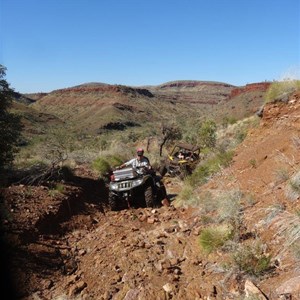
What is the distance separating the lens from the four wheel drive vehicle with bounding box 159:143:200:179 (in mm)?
16016

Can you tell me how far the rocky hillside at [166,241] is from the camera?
5.75m

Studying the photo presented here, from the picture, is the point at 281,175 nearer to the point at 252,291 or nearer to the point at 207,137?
the point at 252,291

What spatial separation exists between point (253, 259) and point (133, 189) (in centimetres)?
615

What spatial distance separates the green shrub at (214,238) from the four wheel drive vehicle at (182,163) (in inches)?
332

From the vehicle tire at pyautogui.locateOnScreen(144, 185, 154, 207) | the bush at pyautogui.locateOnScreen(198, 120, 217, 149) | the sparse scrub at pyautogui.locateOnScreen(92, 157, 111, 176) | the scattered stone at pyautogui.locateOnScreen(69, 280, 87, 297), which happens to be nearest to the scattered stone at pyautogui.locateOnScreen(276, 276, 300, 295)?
the scattered stone at pyautogui.locateOnScreen(69, 280, 87, 297)

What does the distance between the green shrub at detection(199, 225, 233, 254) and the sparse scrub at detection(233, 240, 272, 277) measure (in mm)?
564

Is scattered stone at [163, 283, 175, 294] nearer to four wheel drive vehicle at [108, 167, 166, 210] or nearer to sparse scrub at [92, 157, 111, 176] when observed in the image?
four wheel drive vehicle at [108, 167, 166, 210]

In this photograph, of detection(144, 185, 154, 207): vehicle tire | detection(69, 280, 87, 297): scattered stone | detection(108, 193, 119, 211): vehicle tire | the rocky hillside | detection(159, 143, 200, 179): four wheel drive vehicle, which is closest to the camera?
the rocky hillside

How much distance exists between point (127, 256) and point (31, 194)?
14.1 ft

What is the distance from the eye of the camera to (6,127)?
45.6ft

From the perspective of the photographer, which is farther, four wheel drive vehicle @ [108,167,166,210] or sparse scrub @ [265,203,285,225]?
four wheel drive vehicle @ [108,167,166,210]

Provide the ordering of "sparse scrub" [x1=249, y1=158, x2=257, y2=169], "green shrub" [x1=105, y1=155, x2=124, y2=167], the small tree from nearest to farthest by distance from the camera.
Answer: "sparse scrub" [x1=249, y1=158, x2=257, y2=169]
the small tree
"green shrub" [x1=105, y1=155, x2=124, y2=167]

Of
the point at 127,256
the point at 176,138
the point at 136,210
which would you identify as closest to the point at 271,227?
the point at 127,256

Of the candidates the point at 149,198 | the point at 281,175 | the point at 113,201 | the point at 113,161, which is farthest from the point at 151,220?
the point at 113,161
